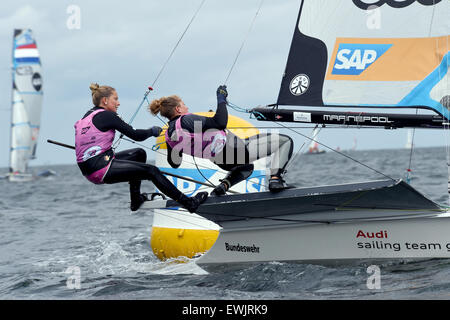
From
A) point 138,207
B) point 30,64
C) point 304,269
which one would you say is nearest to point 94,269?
point 138,207

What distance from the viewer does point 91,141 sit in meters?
4.80

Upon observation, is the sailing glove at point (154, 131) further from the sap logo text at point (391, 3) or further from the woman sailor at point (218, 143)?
the sap logo text at point (391, 3)

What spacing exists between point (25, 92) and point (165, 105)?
3082cm

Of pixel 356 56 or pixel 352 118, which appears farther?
pixel 356 56

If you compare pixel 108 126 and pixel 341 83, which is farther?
pixel 341 83

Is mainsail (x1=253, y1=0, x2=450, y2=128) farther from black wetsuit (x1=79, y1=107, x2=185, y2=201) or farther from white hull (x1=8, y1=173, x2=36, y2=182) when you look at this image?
white hull (x1=8, y1=173, x2=36, y2=182)

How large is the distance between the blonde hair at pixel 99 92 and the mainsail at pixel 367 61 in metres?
1.35

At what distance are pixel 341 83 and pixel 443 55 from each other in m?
0.90

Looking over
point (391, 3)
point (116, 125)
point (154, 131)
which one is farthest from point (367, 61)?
point (116, 125)

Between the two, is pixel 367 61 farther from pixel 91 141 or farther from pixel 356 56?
pixel 91 141

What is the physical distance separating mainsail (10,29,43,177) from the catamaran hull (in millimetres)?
30531

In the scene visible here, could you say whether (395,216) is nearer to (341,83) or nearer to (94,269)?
(341,83)

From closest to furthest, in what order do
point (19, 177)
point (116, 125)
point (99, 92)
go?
point (116, 125) → point (99, 92) → point (19, 177)
